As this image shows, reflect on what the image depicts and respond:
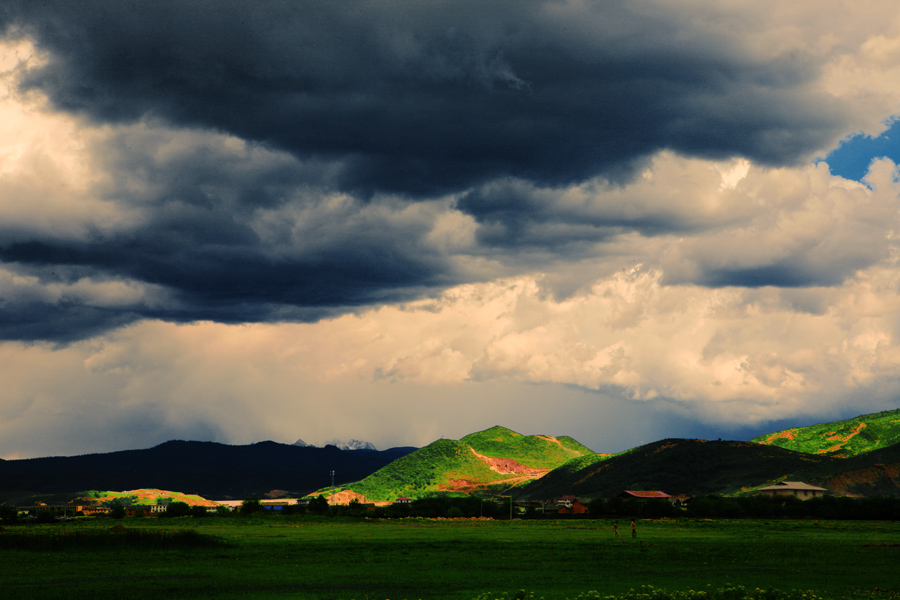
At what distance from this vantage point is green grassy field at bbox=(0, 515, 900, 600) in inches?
1912

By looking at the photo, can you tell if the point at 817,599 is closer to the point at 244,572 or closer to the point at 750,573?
the point at 750,573

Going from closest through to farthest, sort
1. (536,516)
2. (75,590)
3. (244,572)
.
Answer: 1. (75,590)
2. (244,572)
3. (536,516)

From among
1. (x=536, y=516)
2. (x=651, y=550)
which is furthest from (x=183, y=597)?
(x=536, y=516)

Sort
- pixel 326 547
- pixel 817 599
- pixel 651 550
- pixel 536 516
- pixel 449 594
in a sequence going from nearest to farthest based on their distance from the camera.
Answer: pixel 817 599
pixel 449 594
pixel 651 550
pixel 326 547
pixel 536 516

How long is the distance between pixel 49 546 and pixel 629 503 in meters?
129

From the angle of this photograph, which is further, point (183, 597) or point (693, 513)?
point (693, 513)

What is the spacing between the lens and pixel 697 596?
4066 cm

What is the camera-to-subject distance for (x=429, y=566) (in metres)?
63.6

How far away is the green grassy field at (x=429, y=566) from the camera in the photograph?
48.6 m

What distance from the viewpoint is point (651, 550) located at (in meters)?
77.7

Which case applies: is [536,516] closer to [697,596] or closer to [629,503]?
[629,503]

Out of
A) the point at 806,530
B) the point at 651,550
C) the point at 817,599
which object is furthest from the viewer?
the point at 806,530

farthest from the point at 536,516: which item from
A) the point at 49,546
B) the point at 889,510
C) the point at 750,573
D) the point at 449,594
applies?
the point at 449,594

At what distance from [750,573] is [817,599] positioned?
17677 millimetres
